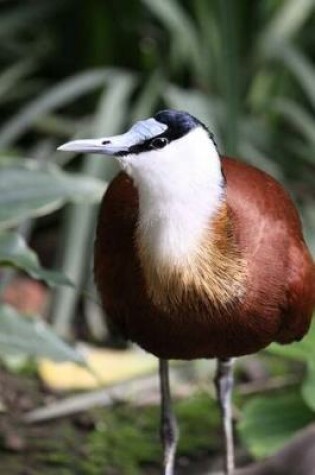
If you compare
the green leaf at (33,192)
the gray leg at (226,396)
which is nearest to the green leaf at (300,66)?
the green leaf at (33,192)

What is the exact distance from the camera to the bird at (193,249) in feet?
6.00

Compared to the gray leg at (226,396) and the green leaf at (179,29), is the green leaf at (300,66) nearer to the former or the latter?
the green leaf at (179,29)

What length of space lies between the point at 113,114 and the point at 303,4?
2.35ft

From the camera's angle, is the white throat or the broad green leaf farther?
the broad green leaf

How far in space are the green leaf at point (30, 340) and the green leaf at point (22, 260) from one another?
0.17m

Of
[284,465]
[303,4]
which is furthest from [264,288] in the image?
[303,4]

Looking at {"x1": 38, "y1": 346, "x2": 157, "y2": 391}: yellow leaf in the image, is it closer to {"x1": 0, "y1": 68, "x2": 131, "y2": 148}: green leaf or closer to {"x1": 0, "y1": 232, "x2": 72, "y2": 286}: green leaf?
{"x1": 0, "y1": 232, "x2": 72, "y2": 286}: green leaf

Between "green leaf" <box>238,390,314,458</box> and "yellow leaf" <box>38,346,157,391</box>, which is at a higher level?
"green leaf" <box>238,390,314,458</box>

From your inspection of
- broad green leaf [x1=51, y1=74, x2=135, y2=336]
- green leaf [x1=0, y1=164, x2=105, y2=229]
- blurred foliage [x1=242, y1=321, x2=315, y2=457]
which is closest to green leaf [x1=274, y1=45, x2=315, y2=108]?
broad green leaf [x1=51, y1=74, x2=135, y2=336]

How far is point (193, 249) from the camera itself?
191 cm

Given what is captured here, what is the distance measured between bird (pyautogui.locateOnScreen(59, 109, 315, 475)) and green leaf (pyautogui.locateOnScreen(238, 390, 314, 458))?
473 mm

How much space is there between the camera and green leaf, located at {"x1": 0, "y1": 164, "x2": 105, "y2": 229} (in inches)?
112

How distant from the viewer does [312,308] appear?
7.27 feet

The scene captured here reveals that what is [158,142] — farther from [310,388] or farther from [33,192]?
[33,192]
